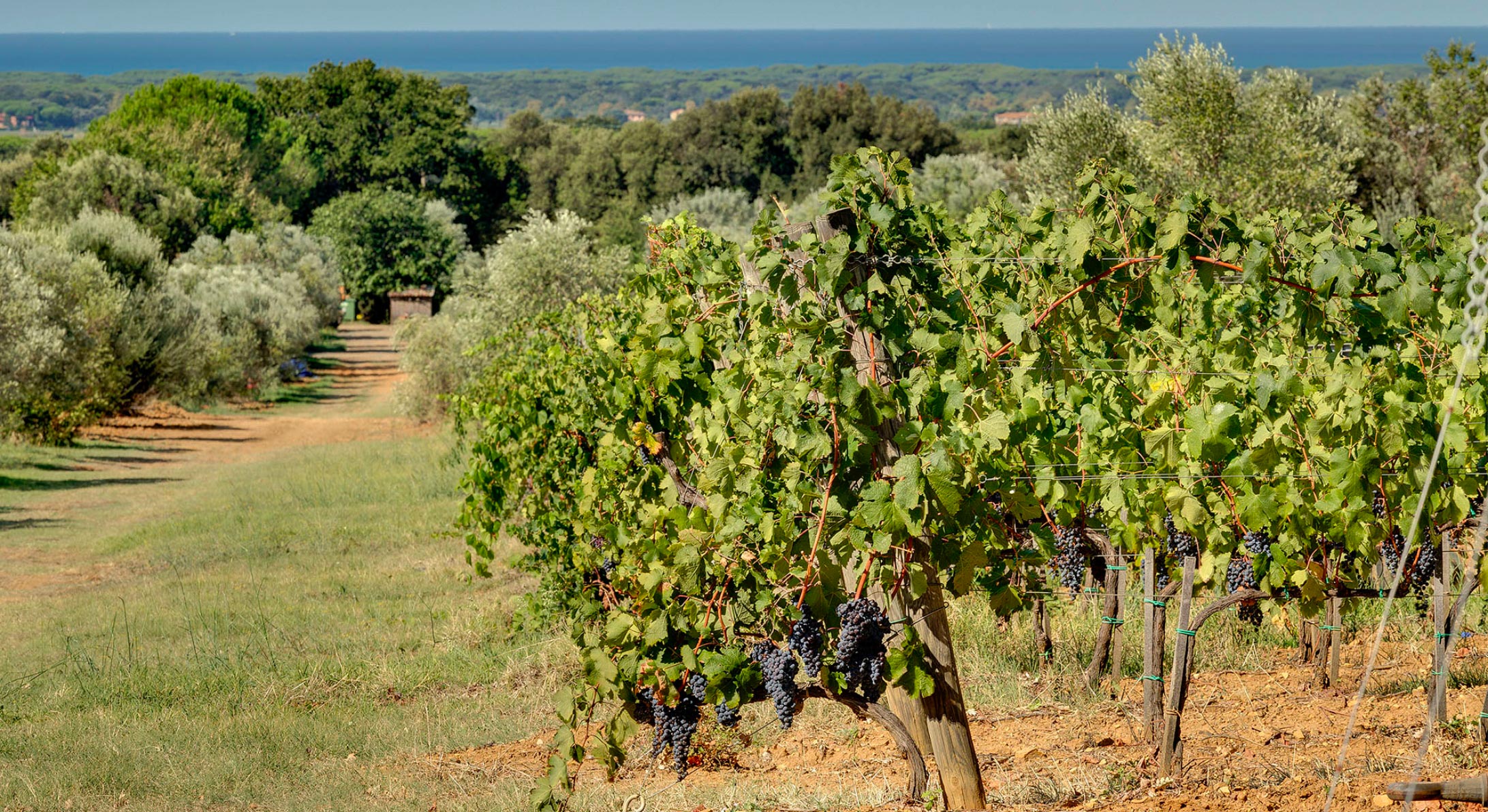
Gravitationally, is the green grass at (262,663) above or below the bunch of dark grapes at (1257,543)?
below

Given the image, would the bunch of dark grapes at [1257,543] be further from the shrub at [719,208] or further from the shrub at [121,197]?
the shrub at [719,208]

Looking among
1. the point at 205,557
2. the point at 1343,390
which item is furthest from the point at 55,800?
the point at 205,557

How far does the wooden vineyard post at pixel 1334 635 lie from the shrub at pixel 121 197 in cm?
3553

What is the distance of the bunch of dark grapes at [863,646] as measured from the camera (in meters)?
3.46

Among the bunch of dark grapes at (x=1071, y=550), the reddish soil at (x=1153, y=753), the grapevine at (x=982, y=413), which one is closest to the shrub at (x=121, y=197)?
the reddish soil at (x=1153, y=753)

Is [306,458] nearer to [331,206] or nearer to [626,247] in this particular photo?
[626,247]

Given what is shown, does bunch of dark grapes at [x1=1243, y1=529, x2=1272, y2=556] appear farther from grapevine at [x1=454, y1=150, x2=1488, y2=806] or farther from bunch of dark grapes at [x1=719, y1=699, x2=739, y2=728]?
bunch of dark grapes at [x1=719, y1=699, x2=739, y2=728]

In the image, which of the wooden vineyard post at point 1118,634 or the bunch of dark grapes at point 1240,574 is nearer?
the bunch of dark grapes at point 1240,574

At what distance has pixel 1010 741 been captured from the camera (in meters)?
4.93

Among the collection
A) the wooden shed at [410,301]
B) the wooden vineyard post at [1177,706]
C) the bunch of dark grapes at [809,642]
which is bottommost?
the wooden shed at [410,301]

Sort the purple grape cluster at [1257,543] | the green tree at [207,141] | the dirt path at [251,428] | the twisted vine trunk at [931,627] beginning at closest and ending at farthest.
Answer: the twisted vine trunk at [931,627]
the purple grape cluster at [1257,543]
the dirt path at [251,428]
the green tree at [207,141]

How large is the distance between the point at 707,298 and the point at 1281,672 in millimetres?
3316

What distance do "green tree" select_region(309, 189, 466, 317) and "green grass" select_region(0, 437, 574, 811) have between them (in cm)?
3214

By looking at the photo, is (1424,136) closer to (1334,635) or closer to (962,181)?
(962,181)
